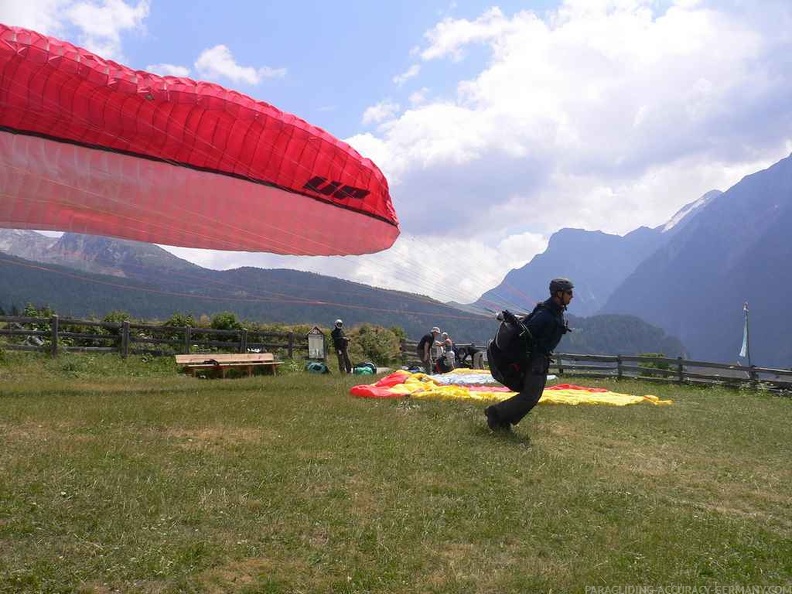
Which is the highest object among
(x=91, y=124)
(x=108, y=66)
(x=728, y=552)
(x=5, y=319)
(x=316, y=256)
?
(x=108, y=66)

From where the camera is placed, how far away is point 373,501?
5.11m

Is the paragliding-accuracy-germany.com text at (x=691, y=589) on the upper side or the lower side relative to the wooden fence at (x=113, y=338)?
lower

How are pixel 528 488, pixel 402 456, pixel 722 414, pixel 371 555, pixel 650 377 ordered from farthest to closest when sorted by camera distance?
1. pixel 650 377
2. pixel 722 414
3. pixel 402 456
4. pixel 528 488
5. pixel 371 555

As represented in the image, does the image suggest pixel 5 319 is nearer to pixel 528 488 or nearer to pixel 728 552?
pixel 528 488

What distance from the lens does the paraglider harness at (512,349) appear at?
8102 mm

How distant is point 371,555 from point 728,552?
2516 millimetres

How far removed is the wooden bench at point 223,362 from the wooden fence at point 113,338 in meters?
1.78

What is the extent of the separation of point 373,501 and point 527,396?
140 inches

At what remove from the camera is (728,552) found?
4332mm

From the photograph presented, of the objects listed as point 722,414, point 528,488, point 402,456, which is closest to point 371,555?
point 528,488

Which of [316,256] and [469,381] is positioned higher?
[316,256]

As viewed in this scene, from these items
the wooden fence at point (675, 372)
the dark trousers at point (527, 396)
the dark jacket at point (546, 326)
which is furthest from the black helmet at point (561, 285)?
the wooden fence at point (675, 372)

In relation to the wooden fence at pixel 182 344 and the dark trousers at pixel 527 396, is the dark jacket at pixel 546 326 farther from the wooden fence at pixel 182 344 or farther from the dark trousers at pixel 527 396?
the wooden fence at pixel 182 344

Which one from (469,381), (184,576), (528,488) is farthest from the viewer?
(469,381)
